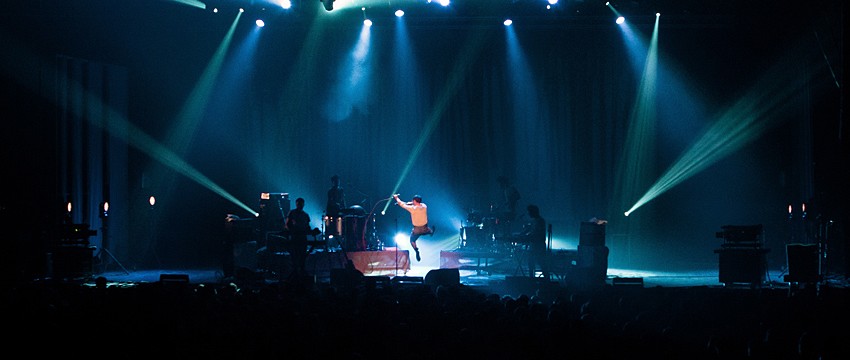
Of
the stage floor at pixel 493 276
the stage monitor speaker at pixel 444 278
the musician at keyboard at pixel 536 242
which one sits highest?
the musician at keyboard at pixel 536 242

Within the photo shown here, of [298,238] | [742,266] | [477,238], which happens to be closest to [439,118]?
[477,238]

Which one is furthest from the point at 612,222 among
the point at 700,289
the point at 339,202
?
the point at 700,289

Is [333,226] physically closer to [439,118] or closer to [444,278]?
[439,118]

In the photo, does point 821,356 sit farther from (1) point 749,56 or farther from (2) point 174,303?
(1) point 749,56

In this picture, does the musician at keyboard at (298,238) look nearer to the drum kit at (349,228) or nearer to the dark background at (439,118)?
the drum kit at (349,228)

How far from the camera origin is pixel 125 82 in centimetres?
1795

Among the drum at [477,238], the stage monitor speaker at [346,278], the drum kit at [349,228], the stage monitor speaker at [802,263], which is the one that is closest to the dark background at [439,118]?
the drum kit at [349,228]

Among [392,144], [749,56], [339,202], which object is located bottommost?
[339,202]

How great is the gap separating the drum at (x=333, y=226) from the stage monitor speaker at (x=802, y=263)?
25.7ft

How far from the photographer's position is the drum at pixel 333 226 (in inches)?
625

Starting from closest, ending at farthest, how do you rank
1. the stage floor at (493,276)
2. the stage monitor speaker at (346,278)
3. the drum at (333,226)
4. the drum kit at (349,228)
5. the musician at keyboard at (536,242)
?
the stage monitor speaker at (346,278), the stage floor at (493,276), the musician at keyboard at (536,242), the drum kit at (349,228), the drum at (333,226)

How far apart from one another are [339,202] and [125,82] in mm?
5752

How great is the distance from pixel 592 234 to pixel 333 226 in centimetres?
490

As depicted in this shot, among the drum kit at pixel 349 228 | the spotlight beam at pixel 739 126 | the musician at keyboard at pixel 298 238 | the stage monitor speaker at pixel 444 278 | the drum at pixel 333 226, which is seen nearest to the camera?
the stage monitor speaker at pixel 444 278
